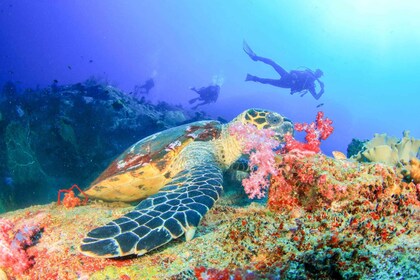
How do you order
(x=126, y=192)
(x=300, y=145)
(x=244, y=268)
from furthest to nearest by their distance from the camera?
(x=126, y=192) → (x=300, y=145) → (x=244, y=268)

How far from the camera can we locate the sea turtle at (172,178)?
1.95m

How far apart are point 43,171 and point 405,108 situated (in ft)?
387

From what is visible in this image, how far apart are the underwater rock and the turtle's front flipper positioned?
21.9 ft

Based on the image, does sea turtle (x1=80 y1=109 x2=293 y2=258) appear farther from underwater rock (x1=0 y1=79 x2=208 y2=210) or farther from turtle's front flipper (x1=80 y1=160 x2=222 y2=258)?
underwater rock (x1=0 y1=79 x2=208 y2=210)

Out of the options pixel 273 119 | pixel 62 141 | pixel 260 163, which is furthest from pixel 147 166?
pixel 62 141

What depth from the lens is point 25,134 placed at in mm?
8719

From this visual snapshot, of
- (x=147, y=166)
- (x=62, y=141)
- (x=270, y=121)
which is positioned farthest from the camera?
(x=62, y=141)

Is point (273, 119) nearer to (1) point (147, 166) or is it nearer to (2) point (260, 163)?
(2) point (260, 163)

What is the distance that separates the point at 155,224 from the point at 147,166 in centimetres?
247

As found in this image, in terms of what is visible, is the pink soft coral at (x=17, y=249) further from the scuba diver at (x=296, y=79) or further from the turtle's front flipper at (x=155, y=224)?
the scuba diver at (x=296, y=79)

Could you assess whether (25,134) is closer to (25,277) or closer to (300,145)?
(25,277)

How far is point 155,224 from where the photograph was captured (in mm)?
1966

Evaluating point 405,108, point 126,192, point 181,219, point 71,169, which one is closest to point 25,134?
point 71,169

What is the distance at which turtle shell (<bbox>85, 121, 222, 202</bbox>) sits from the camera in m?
4.39
